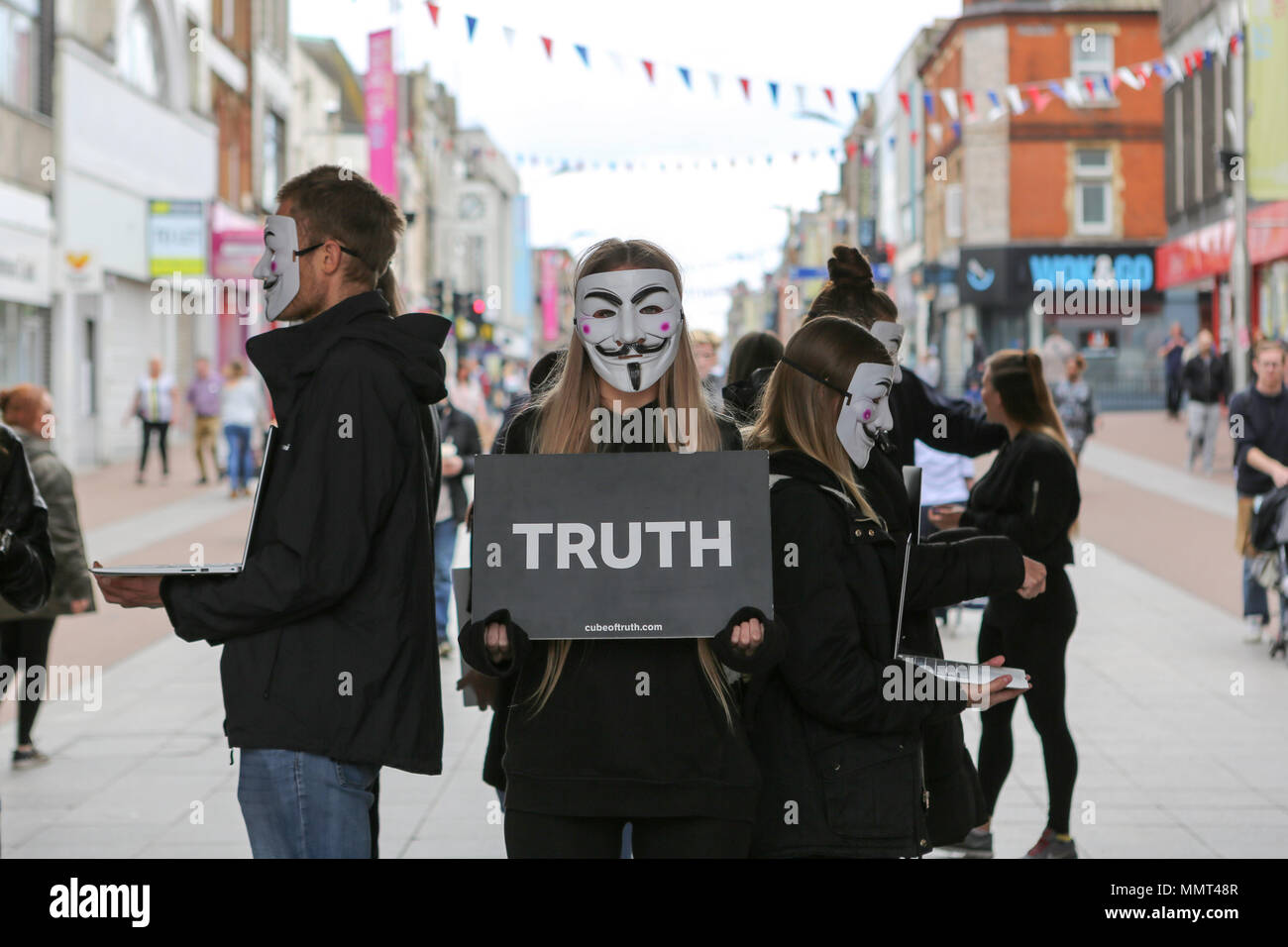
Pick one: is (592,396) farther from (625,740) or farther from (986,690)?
(986,690)

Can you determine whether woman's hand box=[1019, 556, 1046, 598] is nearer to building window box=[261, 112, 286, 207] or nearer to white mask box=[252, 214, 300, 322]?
white mask box=[252, 214, 300, 322]

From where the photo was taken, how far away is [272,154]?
44281mm

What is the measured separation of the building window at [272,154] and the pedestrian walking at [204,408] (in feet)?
66.4

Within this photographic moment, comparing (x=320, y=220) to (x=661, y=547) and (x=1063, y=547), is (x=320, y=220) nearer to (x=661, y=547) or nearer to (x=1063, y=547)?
(x=661, y=547)

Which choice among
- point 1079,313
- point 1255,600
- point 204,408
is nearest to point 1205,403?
point 1255,600

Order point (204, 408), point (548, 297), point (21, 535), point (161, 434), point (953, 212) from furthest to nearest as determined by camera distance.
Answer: point (548, 297)
point (953, 212)
point (161, 434)
point (204, 408)
point (21, 535)

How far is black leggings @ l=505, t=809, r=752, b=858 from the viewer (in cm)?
288

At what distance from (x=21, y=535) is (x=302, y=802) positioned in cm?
141

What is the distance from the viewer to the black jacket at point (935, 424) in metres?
5.19

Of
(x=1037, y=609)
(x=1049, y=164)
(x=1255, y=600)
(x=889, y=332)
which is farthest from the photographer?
(x=1049, y=164)

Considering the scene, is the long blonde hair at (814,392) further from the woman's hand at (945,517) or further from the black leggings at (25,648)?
the black leggings at (25,648)

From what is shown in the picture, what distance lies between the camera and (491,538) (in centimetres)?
283

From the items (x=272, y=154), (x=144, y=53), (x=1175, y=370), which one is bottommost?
(x=1175, y=370)

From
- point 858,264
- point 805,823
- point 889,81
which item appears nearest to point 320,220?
point 805,823
